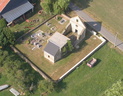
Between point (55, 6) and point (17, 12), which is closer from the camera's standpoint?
point (55, 6)

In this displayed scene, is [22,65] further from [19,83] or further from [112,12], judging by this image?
[112,12]

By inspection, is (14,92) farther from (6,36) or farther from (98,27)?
(98,27)

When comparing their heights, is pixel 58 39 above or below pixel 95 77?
above

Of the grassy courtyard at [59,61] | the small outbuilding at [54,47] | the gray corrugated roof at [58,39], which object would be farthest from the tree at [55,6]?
the grassy courtyard at [59,61]

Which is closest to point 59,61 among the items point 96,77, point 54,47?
point 54,47

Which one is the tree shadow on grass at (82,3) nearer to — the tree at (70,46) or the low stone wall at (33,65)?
the tree at (70,46)

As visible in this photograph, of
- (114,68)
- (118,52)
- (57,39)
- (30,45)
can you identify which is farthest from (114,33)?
(30,45)
